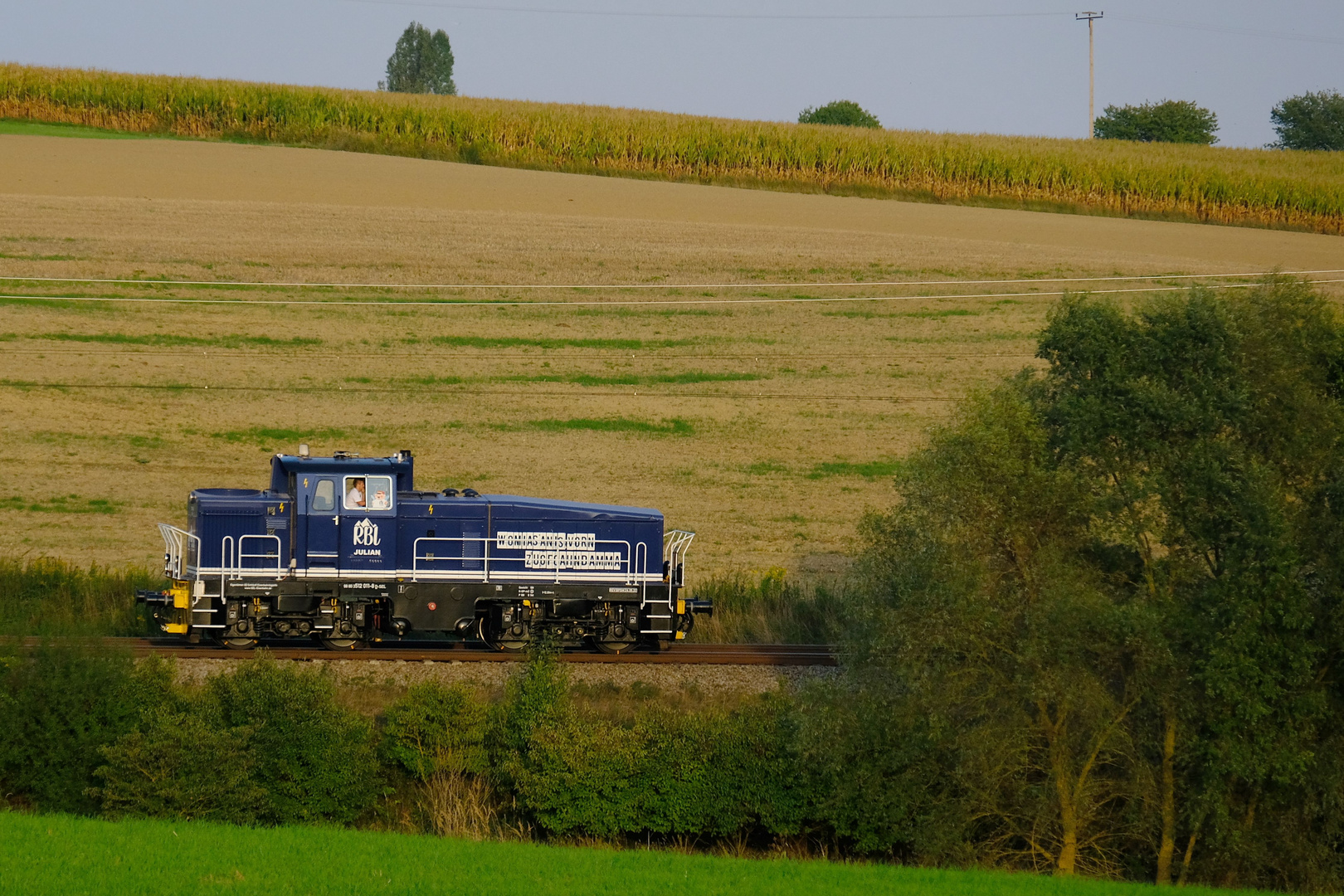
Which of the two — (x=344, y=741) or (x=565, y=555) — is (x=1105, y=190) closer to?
(x=565, y=555)

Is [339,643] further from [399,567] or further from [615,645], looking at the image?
[615,645]

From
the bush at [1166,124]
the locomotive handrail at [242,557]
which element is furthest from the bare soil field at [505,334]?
the bush at [1166,124]

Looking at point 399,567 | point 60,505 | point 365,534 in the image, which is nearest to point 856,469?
point 399,567

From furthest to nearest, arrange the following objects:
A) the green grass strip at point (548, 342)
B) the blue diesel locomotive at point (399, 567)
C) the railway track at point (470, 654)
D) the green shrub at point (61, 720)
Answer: the green grass strip at point (548, 342) < the blue diesel locomotive at point (399, 567) < the railway track at point (470, 654) < the green shrub at point (61, 720)

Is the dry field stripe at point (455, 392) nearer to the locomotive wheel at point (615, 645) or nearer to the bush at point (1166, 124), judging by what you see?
the locomotive wheel at point (615, 645)

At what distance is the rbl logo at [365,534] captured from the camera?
2136cm

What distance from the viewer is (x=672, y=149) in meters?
60.9

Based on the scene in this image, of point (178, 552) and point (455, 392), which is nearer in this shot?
point (178, 552)

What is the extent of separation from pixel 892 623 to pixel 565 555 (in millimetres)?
7096

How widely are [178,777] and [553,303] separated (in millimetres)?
26935

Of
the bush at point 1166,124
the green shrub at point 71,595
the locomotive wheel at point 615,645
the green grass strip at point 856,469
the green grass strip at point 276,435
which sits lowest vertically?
the locomotive wheel at point 615,645

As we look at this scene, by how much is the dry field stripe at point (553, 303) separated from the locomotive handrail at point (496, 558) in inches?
790

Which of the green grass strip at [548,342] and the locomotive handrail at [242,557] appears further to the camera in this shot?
the green grass strip at [548,342]

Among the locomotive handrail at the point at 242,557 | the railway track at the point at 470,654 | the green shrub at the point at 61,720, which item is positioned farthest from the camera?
the locomotive handrail at the point at 242,557
